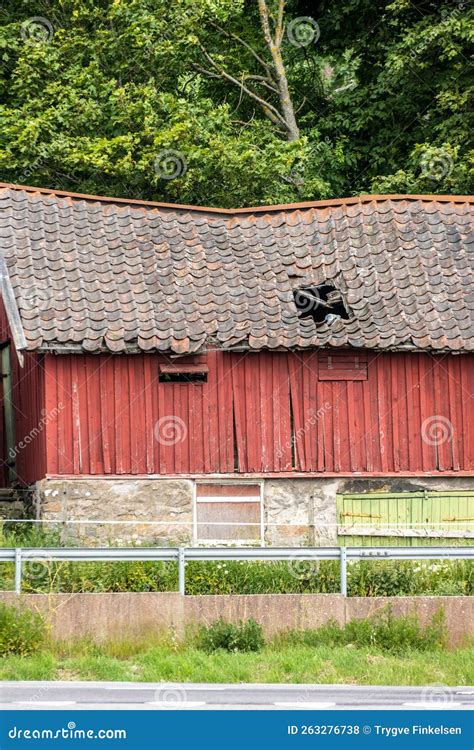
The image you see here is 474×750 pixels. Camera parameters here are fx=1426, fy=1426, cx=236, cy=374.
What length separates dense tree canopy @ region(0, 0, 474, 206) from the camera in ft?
115

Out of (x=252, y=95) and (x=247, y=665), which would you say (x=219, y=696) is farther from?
(x=252, y=95)

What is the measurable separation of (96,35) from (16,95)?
2723 millimetres

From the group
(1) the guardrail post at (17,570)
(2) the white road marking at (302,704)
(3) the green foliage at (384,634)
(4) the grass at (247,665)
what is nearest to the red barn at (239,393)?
(1) the guardrail post at (17,570)

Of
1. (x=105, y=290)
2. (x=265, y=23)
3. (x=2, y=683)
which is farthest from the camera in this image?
(x=265, y=23)

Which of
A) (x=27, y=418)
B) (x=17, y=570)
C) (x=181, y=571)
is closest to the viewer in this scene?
(x=17, y=570)

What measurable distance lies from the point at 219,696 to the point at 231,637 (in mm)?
3299

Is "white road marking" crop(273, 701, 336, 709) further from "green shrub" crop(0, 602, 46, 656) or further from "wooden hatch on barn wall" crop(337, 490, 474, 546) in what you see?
"wooden hatch on barn wall" crop(337, 490, 474, 546)

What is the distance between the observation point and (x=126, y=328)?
81.1 ft

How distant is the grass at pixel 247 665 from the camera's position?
56.7 ft

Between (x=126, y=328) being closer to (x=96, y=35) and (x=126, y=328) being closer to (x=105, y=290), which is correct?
(x=105, y=290)

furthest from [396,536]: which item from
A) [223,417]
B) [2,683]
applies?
[2,683]

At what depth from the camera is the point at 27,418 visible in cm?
2705

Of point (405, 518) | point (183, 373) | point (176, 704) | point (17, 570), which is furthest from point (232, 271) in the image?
point (176, 704)

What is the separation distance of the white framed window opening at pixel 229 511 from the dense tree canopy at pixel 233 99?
38.4ft
